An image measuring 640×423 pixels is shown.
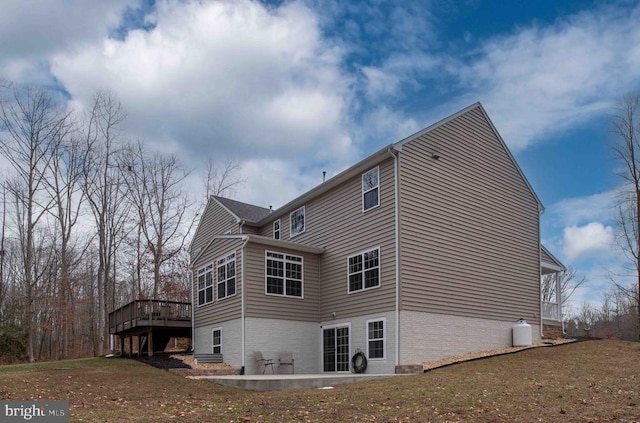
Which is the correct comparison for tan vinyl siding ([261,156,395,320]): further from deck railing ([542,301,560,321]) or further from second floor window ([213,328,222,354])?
deck railing ([542,301,560,321])

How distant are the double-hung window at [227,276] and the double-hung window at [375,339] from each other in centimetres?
486

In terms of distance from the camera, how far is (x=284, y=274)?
1970 cm

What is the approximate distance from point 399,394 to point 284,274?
905cm

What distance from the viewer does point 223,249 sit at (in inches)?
805

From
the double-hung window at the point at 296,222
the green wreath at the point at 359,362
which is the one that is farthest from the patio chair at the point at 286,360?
the double-hung window at the point at 296,222

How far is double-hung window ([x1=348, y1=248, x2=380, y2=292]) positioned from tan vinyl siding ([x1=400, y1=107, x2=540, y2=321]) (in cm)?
107

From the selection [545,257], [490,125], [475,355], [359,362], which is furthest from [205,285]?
[545,257]

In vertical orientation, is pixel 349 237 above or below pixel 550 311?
above

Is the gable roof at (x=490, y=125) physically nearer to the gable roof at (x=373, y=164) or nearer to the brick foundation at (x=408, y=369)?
the gable roof at (x=373, y=164)

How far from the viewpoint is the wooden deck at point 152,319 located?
21797 millimetres

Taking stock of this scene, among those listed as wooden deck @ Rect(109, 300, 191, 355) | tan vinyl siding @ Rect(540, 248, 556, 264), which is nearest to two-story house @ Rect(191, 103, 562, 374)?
tan vinyl siding @ Rect(540, 248, 556, 264)

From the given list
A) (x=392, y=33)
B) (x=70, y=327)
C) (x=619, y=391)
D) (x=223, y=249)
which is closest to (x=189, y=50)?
(x=392, y=33)

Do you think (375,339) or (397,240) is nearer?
(397,240)

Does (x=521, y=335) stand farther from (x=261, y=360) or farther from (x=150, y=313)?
(x=150, y=313)
